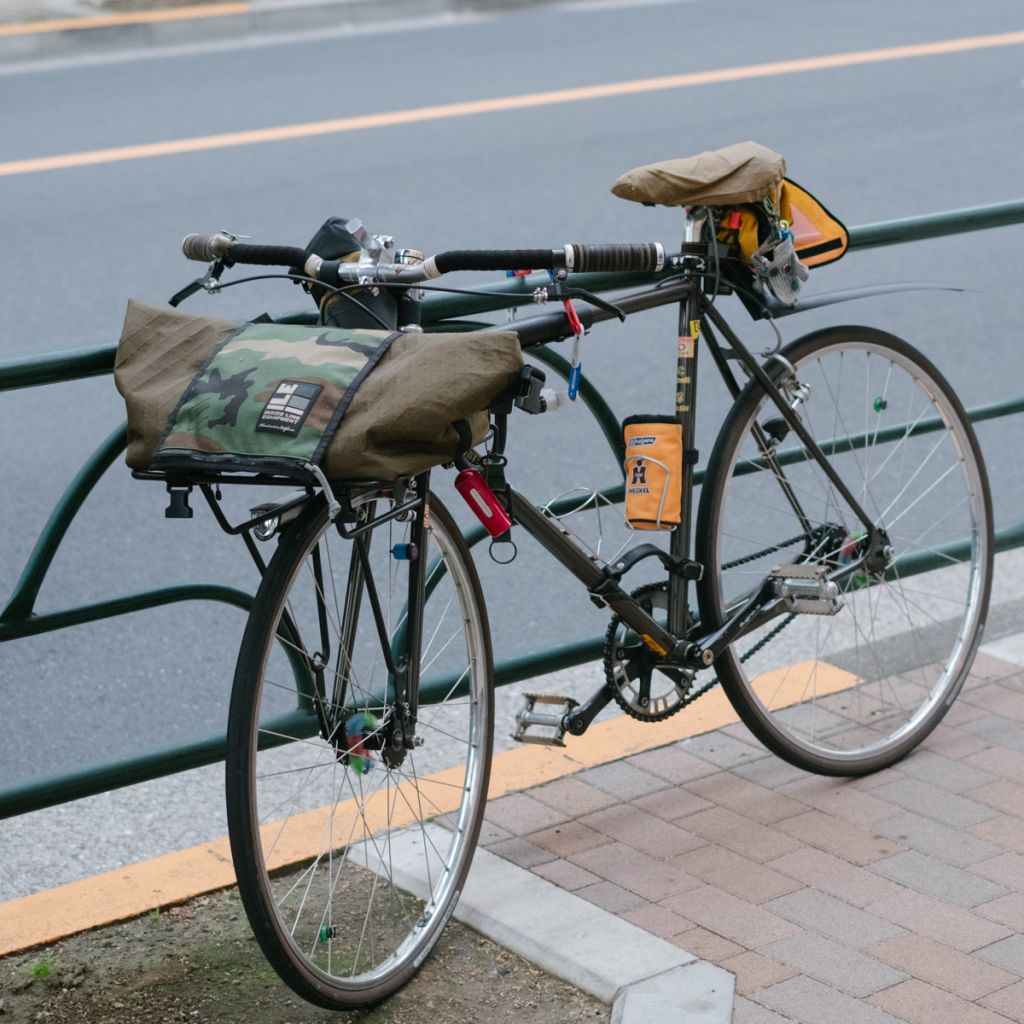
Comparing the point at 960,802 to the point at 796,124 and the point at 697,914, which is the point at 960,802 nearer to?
the point at 697,914

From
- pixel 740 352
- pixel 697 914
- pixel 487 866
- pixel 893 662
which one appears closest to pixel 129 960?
pixel 487 866

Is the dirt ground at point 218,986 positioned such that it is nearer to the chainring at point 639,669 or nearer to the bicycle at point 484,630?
the bicycle at point 484,630

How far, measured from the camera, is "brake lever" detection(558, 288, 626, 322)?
3168mm

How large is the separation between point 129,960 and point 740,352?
5.87 feet

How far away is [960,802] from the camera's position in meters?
4.12

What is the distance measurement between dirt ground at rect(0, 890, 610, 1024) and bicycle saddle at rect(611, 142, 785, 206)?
60.8 inches

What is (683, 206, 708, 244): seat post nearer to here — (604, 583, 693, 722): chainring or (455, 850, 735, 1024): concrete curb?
(604, 583, 693, 722): chainring

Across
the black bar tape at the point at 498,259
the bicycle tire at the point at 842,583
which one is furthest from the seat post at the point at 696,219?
the black bar tape at the point at 498,259

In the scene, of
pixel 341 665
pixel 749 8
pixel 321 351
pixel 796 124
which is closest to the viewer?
pixel 321 351

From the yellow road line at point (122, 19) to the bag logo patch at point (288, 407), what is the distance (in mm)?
14203

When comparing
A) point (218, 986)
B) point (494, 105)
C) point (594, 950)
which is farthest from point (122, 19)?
point (594, 950)

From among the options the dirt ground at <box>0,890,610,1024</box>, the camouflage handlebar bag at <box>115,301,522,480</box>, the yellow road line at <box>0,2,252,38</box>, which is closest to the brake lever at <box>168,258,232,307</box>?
the camouflage handlebar bag at <box>115,301,522,480</box>

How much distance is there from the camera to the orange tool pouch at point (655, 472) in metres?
3.63

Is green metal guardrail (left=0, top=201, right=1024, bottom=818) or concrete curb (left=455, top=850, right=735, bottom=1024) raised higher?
green metal guardrail (left=0, top=201, right=1024, bottom=818)
